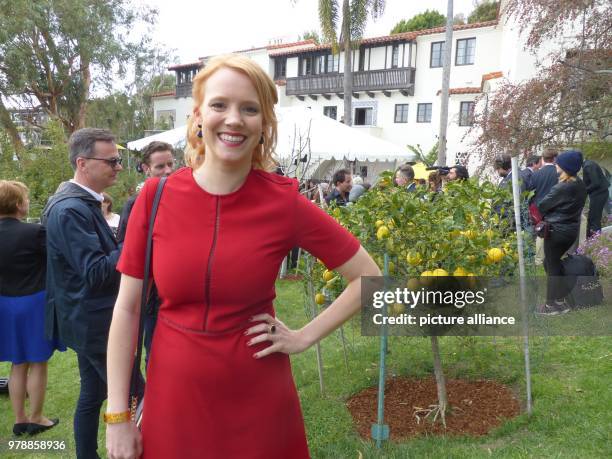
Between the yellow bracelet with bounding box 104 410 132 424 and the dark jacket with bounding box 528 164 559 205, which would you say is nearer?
the yellow bracelet with bounding box 104 410 132 424

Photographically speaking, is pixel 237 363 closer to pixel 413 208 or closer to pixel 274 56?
pixel 413 208

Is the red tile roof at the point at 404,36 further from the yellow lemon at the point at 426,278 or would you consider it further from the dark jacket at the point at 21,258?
the yellow lemon at the point at 426,278

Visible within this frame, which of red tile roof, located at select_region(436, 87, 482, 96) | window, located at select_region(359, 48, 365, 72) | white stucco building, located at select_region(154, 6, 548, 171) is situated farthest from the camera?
window, located at select_region(359, 48, 365, 72)

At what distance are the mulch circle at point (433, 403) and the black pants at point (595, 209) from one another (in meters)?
5.10

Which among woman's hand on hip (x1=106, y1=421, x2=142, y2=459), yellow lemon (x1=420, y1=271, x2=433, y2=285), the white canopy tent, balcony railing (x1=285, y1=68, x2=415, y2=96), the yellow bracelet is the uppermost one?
balcony railing (x1=285, y1=68, x2=415, y2=96)

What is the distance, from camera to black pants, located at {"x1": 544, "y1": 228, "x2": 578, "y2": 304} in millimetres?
5730

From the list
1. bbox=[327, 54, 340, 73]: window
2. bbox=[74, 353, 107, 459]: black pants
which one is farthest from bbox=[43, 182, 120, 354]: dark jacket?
bbox=[327, 54, 340, 73]: window

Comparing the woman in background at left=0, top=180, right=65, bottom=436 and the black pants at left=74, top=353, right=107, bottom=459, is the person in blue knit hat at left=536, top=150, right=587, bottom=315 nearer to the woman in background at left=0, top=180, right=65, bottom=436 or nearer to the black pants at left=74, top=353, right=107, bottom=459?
the black pants at left=74, top=353, right=107, bottom=459

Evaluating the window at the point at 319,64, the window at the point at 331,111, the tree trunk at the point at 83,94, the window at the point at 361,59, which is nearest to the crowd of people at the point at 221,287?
the tree trunk at the point at 83,94

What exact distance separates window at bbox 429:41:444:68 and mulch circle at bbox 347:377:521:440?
23972mm

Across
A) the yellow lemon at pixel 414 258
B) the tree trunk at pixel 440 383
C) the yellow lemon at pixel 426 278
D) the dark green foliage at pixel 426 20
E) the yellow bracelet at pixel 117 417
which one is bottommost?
the tree trunk at pixel 440 383

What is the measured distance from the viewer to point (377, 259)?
3178mm

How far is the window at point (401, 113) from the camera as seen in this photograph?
1060 inches

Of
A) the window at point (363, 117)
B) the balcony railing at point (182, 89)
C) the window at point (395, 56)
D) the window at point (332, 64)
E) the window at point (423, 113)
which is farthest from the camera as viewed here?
the balcony railing at point (182, 89)
